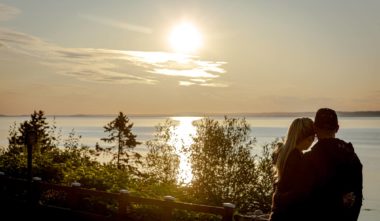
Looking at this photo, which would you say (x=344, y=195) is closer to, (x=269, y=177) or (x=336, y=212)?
(x=336, y=212)

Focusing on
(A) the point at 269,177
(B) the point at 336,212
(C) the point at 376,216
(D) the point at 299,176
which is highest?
(D) the point at 299,176

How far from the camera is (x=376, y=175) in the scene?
83.7 m

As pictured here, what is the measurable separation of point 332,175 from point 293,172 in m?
0.40

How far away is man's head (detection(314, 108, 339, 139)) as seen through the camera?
523 centimetres

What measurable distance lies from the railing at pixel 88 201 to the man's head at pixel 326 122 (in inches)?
172

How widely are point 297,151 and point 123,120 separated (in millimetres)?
68324

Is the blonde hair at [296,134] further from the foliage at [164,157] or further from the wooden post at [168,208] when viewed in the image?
the foliage at [164,157]

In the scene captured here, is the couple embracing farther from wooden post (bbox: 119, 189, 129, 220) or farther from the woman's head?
wooden post (bbox: 119, 189, 129, 220)

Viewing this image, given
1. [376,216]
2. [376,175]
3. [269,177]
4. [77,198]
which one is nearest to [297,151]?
[77,198]

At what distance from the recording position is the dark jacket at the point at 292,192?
17.5ft

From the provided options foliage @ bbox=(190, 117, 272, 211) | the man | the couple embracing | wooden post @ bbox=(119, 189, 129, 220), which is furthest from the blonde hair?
foliage @ bbox=(190, 117, 272, 211)

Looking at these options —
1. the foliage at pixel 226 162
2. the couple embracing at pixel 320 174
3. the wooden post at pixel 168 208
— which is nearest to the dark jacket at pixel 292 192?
the couple embracing at pixel 320 174

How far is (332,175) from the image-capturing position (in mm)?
5168

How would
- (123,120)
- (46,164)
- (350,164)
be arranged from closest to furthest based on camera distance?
(350,164), (46,164), (123,120)
